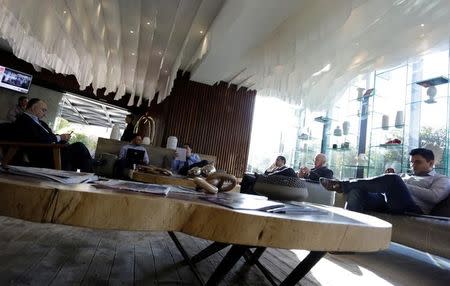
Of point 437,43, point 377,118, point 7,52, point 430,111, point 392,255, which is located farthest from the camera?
point 7,52

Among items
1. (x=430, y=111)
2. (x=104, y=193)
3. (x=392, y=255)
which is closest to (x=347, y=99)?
(x=430, y=111)

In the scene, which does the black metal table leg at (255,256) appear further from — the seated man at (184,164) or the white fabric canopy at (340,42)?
the white fabric canopy at (340,42)

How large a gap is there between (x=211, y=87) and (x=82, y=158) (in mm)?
5803

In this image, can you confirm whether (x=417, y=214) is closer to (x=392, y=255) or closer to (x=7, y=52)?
(x=392, y=255)

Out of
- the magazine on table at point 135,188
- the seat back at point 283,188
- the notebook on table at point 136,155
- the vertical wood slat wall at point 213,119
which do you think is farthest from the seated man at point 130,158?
the vertical wood slat wall at point 213,119

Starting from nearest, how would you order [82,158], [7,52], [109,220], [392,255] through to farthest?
1. [109,220]
2. [392,255]
3. [82,158]
4. [7,52]

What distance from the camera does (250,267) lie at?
1.85 metres

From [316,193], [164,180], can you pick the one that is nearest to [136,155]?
[316,193]

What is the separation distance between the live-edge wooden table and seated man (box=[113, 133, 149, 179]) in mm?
3123

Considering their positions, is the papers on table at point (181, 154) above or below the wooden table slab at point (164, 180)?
above

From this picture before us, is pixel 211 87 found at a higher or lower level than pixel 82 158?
higher

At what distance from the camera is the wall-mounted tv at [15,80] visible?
7879mm

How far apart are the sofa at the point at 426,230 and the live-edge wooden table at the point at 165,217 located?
6.52ft

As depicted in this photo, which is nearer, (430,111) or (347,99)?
(430,111)
